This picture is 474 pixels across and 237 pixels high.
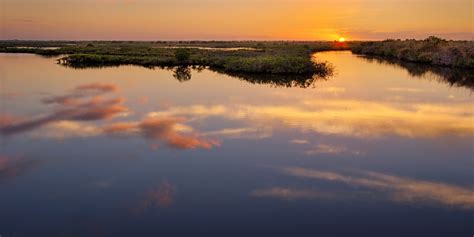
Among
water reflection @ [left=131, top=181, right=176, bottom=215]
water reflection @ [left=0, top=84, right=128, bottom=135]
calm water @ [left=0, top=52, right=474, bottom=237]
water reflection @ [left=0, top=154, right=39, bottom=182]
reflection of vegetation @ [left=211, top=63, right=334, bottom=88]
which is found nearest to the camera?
calm water @ [left=0, top=52, right=474, bottom=237]

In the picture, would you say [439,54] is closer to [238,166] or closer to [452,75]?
[452,75]

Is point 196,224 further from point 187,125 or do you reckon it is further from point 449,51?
point 449,51

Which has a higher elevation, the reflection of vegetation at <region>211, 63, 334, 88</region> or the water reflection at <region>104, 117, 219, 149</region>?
the reflection of vegetation at <region>211, 63, 334, 88</region>

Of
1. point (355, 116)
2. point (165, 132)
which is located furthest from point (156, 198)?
point (355, 116)

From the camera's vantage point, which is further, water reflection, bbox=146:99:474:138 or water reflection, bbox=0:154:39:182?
water reflection, bbox=146:99:474:138

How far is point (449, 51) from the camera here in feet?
143

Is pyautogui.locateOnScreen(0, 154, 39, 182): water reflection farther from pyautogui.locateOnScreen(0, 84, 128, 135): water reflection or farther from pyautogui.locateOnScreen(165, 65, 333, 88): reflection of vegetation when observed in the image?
pyautogui.locateOnScreen(165, 65, 333, 88): reflection of vegetation

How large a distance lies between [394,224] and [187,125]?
9950 millimetres

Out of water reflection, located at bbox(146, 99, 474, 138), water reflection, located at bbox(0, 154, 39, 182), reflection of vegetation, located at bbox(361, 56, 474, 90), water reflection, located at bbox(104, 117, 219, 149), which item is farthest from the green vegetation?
water reflection, located at bbox(0, 154, 39, 182)

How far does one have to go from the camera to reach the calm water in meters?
8.57

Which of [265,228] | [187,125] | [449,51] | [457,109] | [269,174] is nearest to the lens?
[265,228]

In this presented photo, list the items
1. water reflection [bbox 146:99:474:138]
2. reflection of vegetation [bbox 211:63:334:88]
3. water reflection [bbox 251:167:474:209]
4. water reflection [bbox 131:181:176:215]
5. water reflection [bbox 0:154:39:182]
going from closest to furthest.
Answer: water reflection [bbox 131:181:176:215], water reflection [bbox 251:167:474:209], water reflection [bbox 0:154:39:182], water reflection [bbox 146:99:474:138], reflection of vegetation [bbox 211:63:334:88]

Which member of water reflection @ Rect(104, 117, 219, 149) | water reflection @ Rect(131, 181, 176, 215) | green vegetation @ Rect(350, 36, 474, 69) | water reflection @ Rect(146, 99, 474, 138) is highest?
green vegetation @ Rect(350, 36, 474, 69)

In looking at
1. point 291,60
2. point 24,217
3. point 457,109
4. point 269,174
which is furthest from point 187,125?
point 291,60
